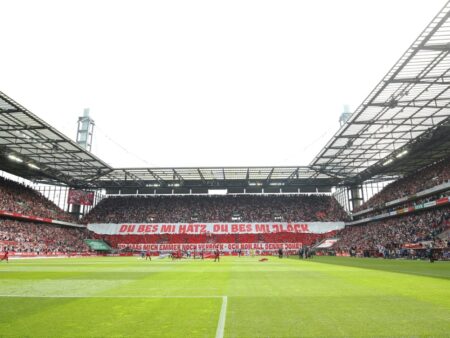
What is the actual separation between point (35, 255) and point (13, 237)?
4593mm

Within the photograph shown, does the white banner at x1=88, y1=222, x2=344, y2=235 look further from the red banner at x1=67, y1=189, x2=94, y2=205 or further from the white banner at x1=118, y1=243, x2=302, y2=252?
the red banner at x1=67, y1=189, x2=94, y2=205

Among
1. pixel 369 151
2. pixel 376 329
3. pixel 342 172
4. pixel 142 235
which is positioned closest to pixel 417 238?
pixel 369 151

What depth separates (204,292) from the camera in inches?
398

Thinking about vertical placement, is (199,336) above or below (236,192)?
below

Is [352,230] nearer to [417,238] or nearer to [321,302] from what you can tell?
[417,238]

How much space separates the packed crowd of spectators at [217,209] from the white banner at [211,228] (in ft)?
5.55

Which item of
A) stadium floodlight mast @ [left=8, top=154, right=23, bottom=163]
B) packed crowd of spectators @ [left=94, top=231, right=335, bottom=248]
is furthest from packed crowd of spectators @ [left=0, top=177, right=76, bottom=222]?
packed crowd of spectators @ [left=94, top=231, right=335, bottom=248]

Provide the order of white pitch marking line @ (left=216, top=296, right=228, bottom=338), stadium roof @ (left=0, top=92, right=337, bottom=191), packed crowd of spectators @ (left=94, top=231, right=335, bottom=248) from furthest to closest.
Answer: packed crowd of spectators @ (left=94, top=231, right=335, bottom=248) → stadium roof @ (left=0, top=92, right=337, bottom=191) → white pitch marking line @ (left=216, top=296, right=228, bottom=338)

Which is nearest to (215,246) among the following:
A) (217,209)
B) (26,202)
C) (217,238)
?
(217,238)

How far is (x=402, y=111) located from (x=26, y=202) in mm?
54553

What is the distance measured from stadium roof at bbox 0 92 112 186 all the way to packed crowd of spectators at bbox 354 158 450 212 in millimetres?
45266

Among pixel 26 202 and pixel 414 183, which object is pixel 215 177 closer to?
pixel 26 202

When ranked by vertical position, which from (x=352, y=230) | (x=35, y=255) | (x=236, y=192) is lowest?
(x=35, y=255)

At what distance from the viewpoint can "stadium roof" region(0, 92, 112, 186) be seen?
1259 inches
